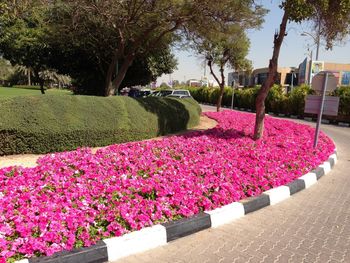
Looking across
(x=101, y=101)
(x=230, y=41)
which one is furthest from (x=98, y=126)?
(x=230, y=41)

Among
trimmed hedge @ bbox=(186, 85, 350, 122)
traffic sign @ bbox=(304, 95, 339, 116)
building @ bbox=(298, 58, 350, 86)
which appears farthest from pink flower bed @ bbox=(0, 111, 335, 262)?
building @ bbox=(298, 58, 350, 86)

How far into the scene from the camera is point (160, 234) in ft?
14.6

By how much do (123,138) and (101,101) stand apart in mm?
1192

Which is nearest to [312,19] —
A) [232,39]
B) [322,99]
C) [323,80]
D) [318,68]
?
[323,80]

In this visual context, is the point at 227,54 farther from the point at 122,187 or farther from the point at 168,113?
the point at 122,187

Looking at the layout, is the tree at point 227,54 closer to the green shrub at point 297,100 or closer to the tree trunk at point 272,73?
the green shrub at point 297,100

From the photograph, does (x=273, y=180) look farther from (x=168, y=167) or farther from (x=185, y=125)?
(x=185, y=125)

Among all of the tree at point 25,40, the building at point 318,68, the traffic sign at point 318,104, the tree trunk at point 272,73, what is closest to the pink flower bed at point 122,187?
the tree trunk at point 272,73

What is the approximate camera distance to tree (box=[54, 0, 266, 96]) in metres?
14.0

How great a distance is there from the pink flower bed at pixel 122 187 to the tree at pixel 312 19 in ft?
6.90

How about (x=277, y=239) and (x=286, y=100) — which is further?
(x=286, y=100)

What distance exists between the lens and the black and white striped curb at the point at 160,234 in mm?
3785

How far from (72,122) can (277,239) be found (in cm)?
608

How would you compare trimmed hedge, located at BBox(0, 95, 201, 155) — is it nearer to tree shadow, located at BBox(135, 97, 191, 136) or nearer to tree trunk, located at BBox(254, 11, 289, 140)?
tree shadow, located at BBox(135, 97, 191, 136)
